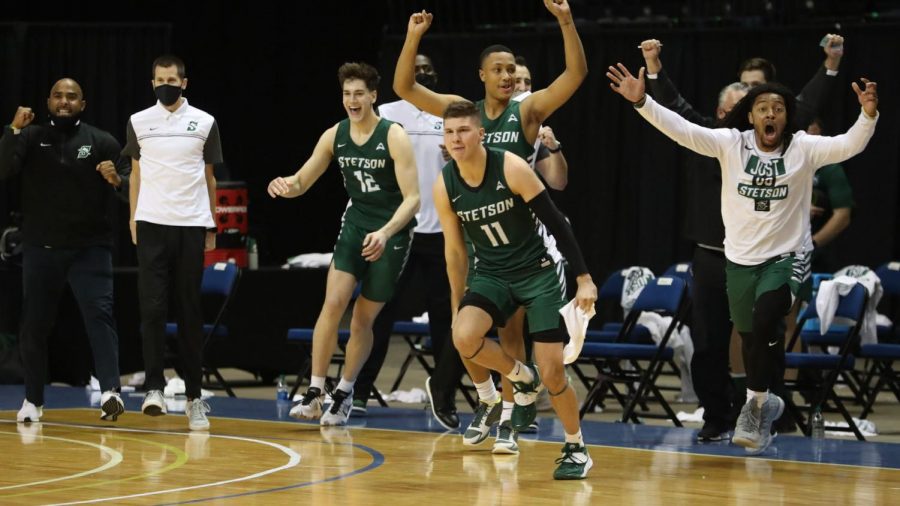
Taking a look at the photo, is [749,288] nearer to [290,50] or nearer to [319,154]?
[319,154]

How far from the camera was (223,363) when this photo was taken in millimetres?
10914

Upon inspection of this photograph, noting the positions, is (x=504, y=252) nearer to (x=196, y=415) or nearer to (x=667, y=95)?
(x=667, y=95)

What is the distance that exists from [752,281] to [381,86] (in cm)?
777

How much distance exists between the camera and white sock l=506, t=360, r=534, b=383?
6652 mm

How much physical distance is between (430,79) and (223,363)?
3216mm

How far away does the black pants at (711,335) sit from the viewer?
7.46m

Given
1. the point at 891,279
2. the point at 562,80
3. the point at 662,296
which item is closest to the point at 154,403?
the point at 562,80

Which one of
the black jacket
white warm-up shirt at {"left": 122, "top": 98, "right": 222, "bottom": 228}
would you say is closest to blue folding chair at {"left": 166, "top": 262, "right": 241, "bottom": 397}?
the black jacket

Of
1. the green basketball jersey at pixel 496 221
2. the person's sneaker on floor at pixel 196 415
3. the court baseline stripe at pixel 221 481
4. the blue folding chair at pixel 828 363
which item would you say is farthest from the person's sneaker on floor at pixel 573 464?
the person's sneaker on floor at pixel 196 415

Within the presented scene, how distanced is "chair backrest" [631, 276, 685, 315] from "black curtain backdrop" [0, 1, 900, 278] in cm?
408

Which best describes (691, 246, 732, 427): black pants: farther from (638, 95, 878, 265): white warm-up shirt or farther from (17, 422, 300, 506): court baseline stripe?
(17, 422, 300, 506): court baseline stripe

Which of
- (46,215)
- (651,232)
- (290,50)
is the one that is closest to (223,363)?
(46,215)

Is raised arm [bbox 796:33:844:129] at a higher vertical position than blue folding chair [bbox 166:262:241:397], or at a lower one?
higher

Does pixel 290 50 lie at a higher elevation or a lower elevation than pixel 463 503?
higher
